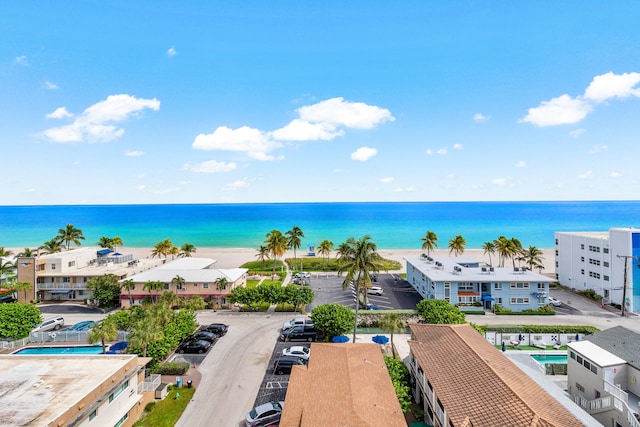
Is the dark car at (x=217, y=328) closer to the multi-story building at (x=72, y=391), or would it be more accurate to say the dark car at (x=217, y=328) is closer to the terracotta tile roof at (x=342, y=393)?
the multi-story building at (x=72, y=391)

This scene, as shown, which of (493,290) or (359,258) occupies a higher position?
(359,258)

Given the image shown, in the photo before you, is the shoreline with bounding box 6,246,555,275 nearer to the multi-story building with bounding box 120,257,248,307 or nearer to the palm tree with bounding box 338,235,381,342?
the multi-story building with bounding box 120,257,248,307

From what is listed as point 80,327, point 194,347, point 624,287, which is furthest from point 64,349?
point 624,287

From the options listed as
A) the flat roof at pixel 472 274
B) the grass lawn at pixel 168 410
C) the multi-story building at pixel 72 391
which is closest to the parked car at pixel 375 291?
the flat roof at pixel 472 274

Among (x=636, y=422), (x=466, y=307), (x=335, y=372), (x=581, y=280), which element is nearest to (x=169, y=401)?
(x=335, y=372)

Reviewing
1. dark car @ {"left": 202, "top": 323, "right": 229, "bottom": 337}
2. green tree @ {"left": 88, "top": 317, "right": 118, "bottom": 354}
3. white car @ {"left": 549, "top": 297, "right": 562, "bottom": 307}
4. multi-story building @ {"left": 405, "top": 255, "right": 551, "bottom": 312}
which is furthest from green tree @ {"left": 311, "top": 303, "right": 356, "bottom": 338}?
white car @ {"left": 549, "top": 297, "right": 562, "bottom": 307}

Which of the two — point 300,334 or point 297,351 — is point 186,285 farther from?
point 297,351

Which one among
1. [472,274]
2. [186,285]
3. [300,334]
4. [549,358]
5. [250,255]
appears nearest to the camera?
[549,358]
